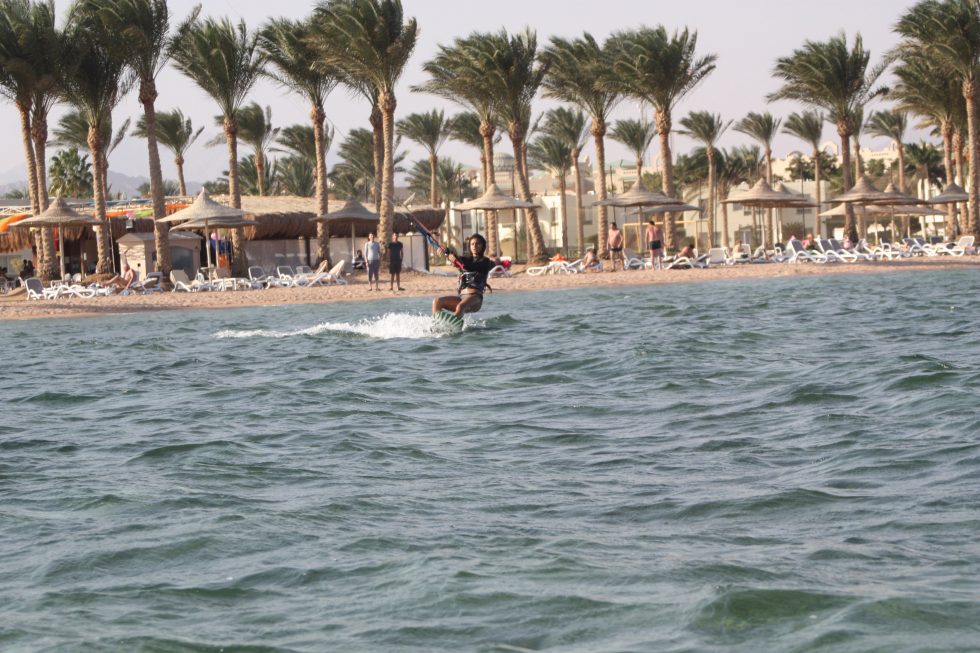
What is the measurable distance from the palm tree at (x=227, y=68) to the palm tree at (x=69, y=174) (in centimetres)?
3061

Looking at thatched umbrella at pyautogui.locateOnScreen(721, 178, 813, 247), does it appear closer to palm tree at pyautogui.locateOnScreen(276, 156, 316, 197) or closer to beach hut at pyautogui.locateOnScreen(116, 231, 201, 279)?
beach hut at pyautogui.locateOnScreen(116, 231, 201, 279)

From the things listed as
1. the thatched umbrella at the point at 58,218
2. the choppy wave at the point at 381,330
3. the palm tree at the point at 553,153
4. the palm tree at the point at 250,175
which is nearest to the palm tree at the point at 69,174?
the palm tree at the point at 250,175

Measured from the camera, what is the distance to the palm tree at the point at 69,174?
234 ft

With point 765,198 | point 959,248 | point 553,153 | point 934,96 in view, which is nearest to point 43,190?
point 765,198

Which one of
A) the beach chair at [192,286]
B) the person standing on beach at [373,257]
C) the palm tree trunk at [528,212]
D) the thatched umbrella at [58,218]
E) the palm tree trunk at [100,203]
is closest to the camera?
the person standing on beach at [373,257]

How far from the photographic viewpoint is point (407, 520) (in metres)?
6.44

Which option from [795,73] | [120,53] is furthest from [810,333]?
[795,73]

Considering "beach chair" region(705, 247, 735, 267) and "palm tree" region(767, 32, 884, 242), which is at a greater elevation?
"palm tree" region(767, 32, 884, 242)

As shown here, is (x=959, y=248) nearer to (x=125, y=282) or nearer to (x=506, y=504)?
(x=125, y=282)

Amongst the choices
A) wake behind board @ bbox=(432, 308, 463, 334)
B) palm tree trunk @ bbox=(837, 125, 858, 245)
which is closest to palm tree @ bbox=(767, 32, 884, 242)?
palm tree trunk @ bbox=(837, 125, 858, 245)

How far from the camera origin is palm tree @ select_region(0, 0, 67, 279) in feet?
118

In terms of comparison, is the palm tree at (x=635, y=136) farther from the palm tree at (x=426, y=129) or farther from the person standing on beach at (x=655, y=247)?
the person standing on beach at (x=655, y=247)

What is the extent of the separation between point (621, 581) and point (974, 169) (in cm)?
4052

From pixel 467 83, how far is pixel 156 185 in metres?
13.2
